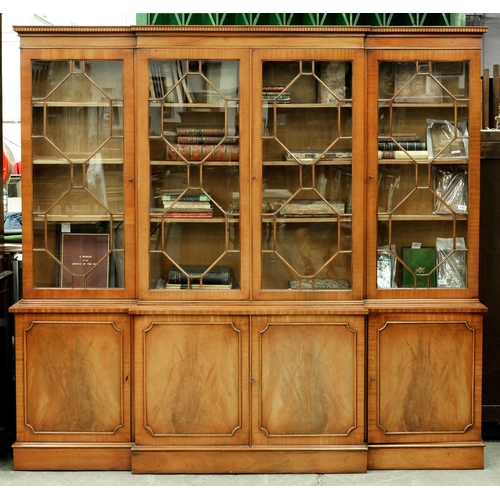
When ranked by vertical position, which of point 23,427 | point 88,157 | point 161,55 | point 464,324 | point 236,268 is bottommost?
point 23,427

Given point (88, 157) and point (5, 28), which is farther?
point (5, 28)

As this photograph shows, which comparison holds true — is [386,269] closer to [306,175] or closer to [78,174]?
[306,175]

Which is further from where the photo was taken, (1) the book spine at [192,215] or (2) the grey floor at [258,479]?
(1) the book spine at [192,215]

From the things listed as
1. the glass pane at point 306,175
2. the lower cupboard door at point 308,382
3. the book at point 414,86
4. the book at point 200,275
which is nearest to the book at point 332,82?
the glass pane at point 306,175

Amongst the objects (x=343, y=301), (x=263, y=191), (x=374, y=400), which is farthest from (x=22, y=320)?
(x=374, y=400)

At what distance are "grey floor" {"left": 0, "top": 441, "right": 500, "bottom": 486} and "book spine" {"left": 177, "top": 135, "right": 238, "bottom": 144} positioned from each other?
166 cm

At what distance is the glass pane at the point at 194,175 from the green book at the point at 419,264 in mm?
860

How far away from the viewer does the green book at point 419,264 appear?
11.1 feet

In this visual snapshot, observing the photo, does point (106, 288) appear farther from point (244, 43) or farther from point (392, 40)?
point (392, 40)

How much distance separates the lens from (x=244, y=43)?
10.6ft

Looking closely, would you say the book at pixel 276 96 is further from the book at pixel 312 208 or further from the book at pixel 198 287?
the book at pixel 198 287

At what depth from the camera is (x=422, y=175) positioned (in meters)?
3.36

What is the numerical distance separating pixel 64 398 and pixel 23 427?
256mm

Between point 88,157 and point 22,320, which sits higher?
point 88,157
